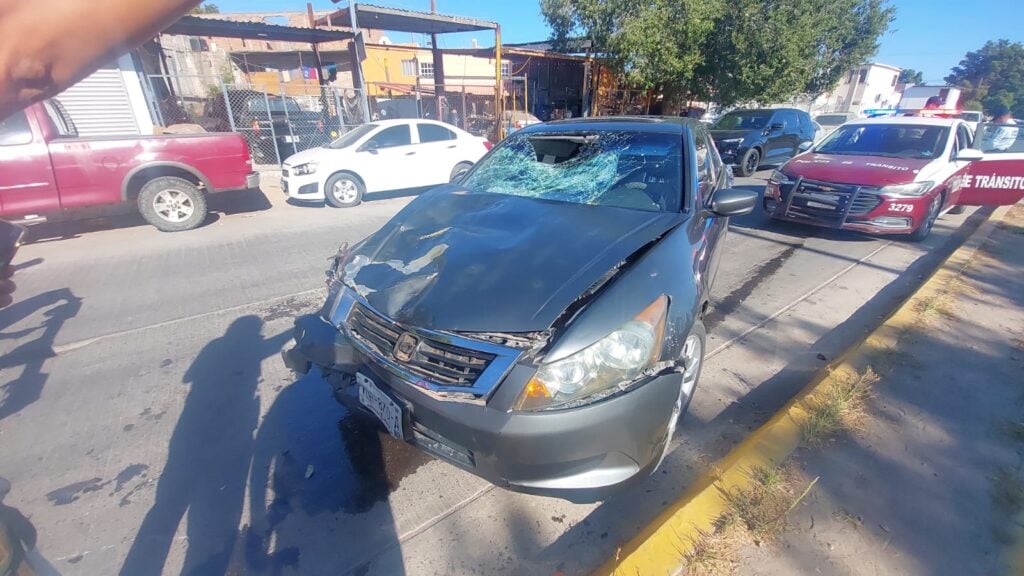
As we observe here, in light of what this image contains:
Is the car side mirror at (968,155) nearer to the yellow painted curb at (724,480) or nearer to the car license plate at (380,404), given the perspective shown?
the yellow painted curb at (724,480)

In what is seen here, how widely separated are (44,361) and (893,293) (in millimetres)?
7592

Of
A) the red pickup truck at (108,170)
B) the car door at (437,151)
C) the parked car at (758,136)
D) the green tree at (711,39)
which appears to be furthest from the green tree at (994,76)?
the red pickup truck at (108,170)

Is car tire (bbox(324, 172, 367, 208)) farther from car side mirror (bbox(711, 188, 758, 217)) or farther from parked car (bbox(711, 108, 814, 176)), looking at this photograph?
parked car (bbox(711, 108, 814, 176))

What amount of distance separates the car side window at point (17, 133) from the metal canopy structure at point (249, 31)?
6.04m

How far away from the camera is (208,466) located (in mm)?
2379

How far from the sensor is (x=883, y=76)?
47406 millimetres

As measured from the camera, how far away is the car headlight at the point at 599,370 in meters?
1.69

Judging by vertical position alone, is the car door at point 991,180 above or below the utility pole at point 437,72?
below

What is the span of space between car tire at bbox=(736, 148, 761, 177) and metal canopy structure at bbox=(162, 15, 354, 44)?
10.9 m

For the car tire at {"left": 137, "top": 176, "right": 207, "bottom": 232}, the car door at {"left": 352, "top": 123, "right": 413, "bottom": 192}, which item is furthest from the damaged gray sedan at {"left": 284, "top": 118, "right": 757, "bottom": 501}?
the car door at {"left": 352, "top": 123, "right": 413, "bottom": 192}

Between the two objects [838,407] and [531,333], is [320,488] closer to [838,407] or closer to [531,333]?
[531,333]

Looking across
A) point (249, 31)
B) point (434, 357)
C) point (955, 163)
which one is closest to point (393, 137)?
point (249, 31)

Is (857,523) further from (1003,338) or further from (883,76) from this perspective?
(883,76)

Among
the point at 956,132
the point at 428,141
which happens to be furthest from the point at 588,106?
the point at 956,132
